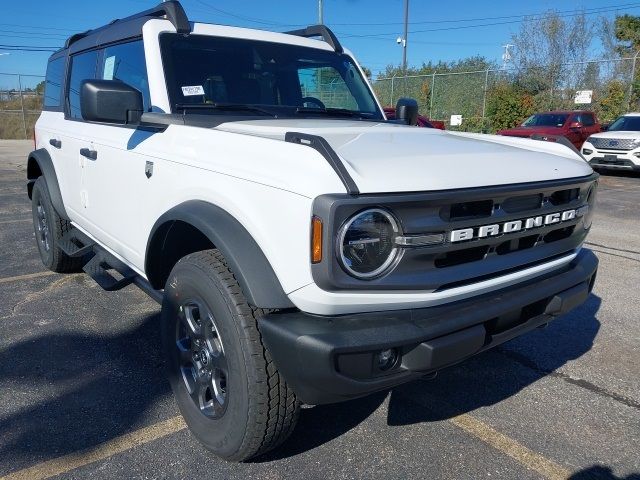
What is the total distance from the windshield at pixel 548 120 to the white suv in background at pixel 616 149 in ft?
6.58

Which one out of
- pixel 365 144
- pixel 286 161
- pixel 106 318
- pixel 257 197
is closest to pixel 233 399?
pixel 257 197

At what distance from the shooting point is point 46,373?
3.24 metres

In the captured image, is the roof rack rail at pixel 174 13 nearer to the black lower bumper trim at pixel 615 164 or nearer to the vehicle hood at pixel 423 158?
the vehicle hood at pixel 423 158

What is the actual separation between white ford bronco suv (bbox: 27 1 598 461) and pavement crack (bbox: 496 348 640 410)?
0.73m

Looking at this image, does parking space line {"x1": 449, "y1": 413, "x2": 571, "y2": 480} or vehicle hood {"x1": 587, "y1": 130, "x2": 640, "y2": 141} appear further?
vehicle hood {"x1": 587, "y1": 130, "x2": 640, "y2": 141}

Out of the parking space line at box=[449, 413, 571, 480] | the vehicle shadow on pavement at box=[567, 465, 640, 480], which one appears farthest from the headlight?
the vehicle shadow on pavement at box=[567, 465, 640, 480]

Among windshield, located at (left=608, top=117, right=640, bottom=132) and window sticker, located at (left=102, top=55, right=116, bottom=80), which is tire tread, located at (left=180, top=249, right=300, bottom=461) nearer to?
window sticker, located at (left=102, top=55, right=116, bottom=80)

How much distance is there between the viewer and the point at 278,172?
80.7 inches

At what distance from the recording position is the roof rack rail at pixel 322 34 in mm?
4168

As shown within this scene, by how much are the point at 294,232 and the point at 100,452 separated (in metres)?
1.48

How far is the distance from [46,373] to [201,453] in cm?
130

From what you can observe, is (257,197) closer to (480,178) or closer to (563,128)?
(480,178)

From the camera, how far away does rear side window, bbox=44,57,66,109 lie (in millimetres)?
4848

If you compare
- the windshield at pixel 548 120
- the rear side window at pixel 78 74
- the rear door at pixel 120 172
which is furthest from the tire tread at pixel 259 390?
the windshield at pixel 548 120
